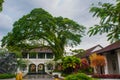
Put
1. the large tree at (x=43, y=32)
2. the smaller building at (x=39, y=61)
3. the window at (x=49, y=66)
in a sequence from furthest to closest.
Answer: the smaller building at (x=39, y=61), the window at (x=49, y=66), the large tree at (x=43, y=32)

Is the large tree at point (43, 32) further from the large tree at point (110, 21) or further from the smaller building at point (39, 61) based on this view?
the large tree at point (110, 21)

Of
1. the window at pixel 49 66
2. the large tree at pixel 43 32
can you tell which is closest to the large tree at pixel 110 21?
the large tree at pixel 43 32

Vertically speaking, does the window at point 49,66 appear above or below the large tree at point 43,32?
below

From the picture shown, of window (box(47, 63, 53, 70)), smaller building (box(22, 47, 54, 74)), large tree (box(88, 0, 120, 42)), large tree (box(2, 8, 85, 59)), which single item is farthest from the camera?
smaller building (box(22, 47, 54, 74))

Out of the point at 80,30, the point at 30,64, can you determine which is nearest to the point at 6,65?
the point at 80,30

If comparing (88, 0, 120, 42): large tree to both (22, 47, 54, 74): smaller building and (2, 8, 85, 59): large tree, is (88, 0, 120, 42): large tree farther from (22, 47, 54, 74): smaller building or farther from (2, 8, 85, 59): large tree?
(22, 47, 54, 74): smaller building

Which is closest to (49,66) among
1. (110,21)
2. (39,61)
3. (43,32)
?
(39,61)

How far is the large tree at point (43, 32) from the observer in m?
44.3

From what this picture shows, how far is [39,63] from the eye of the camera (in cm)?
6009

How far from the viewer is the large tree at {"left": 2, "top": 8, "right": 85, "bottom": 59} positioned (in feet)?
145

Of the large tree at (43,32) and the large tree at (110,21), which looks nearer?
the large tree at (110,21)

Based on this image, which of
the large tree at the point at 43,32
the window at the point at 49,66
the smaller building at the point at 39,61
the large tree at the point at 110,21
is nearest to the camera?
the large tree at the point at 110,21

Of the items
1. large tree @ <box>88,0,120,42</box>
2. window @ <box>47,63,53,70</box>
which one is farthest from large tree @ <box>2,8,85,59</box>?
large tree @ <box>88,0,120,42</box>

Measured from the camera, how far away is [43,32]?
45.8 m
